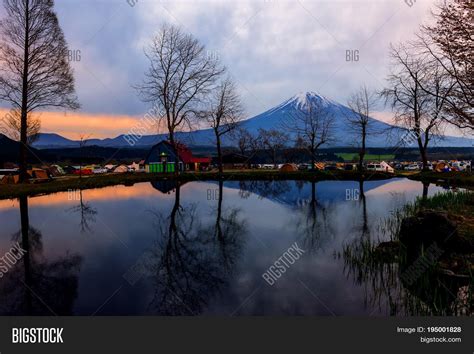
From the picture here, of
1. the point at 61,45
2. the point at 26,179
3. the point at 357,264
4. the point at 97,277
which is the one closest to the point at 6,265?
the point at 97,277

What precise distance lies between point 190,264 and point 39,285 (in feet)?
11.3

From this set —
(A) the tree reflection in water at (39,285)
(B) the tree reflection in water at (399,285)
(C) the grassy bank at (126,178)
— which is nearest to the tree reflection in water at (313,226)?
(B) the tree reflection in water at (399,285)

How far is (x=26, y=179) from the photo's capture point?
2406cm

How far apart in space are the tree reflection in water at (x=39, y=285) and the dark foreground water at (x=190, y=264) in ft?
0.08

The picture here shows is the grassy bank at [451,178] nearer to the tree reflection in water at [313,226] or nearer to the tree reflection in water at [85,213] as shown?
the tree reflection in water at [313,226]

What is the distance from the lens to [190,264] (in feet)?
27.1

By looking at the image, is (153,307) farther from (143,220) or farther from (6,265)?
(143,220)

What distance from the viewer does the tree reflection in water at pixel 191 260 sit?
6254 mm

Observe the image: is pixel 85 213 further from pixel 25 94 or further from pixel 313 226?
pixel 25 94

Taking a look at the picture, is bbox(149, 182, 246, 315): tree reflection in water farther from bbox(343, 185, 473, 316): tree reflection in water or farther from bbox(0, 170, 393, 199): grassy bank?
bbox(0, 170, 393, 199): grassy bank

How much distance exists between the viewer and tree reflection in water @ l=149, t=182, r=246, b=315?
625cm

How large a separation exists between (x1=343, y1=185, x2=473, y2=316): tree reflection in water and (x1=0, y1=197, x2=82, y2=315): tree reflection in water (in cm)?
605

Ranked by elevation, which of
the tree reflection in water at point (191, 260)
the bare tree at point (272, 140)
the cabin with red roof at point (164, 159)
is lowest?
the tree reflection in water at point (191, 260)

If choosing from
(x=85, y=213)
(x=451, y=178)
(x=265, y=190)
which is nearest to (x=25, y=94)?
(x=85, y=213)
